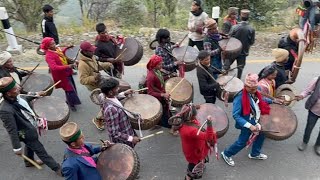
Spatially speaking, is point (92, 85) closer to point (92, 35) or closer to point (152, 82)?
point (152, 82)

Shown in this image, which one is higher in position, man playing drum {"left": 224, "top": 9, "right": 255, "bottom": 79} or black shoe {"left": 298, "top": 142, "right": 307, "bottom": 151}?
man playing drum {"left": 224, "top": 9, "right": 255, "bottom": 79}

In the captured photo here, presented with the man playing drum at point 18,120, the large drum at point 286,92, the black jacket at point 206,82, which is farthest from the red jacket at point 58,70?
the large drum at point 286,92

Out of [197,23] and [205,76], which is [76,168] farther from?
[197,23]

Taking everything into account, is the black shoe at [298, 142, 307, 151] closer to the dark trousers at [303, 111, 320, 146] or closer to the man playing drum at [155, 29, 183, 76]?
the dark trousers at [303, 111, 320, 146]

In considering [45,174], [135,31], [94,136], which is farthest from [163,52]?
[135,31]

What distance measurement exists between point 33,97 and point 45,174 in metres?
1.12

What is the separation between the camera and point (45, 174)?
527cm

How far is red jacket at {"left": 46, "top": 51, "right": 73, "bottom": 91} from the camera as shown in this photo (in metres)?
5.89

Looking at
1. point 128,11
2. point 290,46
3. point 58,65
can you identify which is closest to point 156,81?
point 58,65

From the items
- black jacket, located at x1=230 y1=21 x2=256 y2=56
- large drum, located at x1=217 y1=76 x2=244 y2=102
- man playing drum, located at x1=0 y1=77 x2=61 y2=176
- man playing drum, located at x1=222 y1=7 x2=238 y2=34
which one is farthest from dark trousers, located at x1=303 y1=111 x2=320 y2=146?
man playing drum, located at x1=0 y1=77 x2=61 y2=176

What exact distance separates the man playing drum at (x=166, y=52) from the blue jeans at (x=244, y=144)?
1.66 meters

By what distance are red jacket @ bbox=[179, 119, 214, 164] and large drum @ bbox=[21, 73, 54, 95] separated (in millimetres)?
2554

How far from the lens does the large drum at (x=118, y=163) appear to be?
4.00 meters

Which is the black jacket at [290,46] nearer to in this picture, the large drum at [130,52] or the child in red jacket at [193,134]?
the large drum at [130,52]
